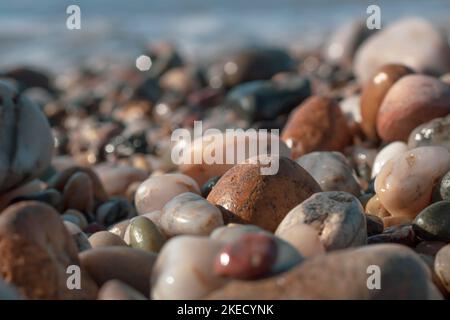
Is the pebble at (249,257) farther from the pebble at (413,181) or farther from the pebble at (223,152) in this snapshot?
the pebble at (223,152)

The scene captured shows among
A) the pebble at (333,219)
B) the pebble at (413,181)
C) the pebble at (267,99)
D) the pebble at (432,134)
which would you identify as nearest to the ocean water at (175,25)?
the pebble at (267,99)

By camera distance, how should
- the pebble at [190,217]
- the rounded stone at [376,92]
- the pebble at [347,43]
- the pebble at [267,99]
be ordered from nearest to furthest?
the pebble at [190,217] → the rounded stone at [376,92] → the pebble at [267,99] → the pebble at [347,43]

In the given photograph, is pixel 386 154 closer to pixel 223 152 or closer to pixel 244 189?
pixel 223 152

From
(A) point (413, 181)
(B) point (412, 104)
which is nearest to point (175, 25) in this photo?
(B) point (412, 104)

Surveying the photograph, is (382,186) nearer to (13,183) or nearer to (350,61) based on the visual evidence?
(13,183)

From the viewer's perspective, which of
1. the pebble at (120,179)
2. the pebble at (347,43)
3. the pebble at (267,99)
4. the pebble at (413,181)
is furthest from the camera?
the pebble at (347,43)

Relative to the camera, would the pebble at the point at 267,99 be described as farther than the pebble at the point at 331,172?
Yes
